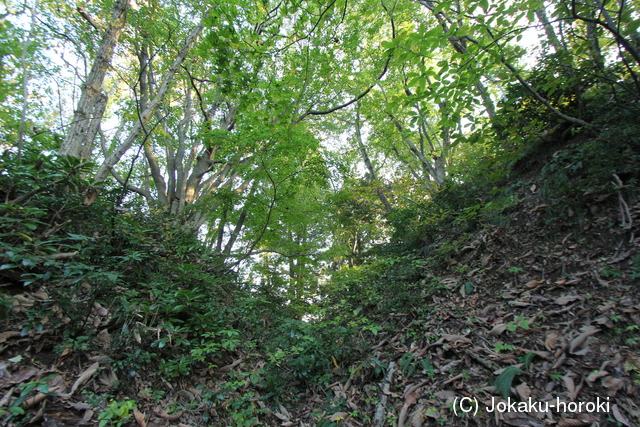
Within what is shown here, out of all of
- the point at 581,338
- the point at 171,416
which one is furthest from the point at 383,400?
the point at 171,416

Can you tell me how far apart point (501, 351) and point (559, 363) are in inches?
19.7

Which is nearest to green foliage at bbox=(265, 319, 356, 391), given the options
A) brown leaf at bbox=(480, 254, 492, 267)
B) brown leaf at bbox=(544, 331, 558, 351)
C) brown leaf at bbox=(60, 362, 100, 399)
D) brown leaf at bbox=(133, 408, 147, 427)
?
brown leaf at bbox=(133, 408, 147, 427)

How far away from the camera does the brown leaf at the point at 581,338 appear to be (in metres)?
2.40

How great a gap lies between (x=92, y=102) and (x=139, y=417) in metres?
4.88

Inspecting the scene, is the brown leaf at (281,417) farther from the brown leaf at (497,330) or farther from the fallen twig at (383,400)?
the brown leaf at (497,330)

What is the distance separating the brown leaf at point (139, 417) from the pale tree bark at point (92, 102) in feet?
13.2

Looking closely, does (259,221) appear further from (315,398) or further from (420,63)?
(420,63)

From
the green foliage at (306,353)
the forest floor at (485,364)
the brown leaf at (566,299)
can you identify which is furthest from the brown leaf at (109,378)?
the brown leaf at (566,299)

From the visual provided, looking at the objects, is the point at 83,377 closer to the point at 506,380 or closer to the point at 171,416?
the point at 171,416

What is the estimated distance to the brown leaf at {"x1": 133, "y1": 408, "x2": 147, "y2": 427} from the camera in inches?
86.0

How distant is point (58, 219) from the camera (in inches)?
127

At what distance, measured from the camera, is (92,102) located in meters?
4.42

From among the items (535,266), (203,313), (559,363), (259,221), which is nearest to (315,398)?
(203,313)

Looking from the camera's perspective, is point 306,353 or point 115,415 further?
point 306,353
